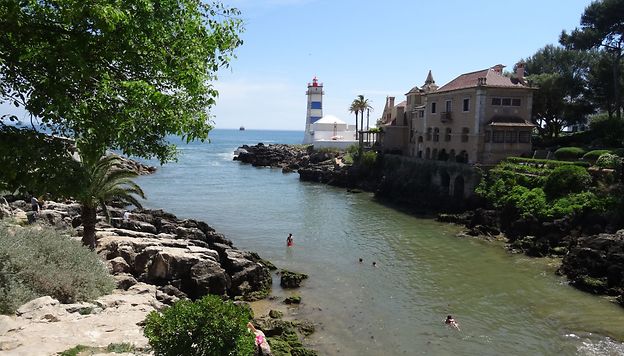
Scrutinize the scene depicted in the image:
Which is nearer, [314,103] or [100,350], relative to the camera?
[100,350]

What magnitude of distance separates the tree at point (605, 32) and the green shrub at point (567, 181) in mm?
18732

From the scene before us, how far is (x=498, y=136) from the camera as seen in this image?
4822cm

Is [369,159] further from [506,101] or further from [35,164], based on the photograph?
[35,164]

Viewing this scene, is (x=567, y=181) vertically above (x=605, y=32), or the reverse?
(x=605, y=32)

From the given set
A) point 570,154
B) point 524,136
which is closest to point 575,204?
point 570,154

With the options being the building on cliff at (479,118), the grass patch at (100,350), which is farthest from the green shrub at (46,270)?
the building on cliff at (479,118)

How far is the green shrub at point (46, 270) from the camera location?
47.7 ft

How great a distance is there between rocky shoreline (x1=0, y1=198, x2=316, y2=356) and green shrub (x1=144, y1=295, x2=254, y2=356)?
199cm

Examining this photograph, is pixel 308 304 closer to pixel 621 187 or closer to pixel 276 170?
pixel 621 187

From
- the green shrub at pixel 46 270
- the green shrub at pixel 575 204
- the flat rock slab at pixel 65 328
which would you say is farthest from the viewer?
the green shrub at pixel 575 204

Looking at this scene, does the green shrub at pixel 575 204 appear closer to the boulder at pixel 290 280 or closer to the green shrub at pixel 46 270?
the boulder at pixel 290 280

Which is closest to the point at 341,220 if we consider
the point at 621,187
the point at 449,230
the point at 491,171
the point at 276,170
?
the point at 449,230

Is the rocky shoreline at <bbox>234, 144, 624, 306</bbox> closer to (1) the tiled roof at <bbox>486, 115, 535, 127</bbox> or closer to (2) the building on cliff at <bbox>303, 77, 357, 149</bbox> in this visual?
(1) the tiled roof at <bbox>486, 115, 535, 127</bbox>

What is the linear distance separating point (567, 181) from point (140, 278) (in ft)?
99.8
